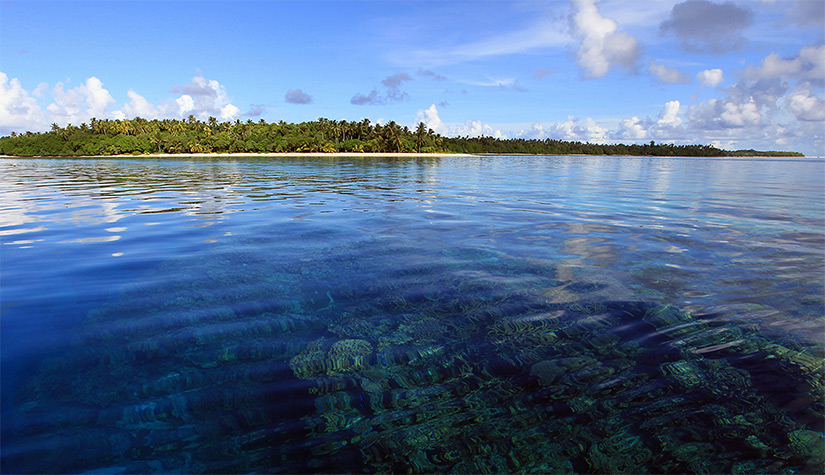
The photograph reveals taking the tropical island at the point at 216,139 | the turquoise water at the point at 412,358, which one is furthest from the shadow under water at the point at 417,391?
the tropical island at the point at 216,139

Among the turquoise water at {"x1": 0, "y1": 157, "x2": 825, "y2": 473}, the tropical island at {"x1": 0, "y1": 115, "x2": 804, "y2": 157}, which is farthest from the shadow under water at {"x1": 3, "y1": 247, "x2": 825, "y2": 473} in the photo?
the tropical island at {"x1": 0, "y1": 115, "x2": 804, "y2": 157}

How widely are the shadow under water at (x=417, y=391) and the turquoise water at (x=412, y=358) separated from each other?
22mm

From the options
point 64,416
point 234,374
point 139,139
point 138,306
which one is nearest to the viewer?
point 64,416

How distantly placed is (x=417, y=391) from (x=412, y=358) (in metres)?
0.60

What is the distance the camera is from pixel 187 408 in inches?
148

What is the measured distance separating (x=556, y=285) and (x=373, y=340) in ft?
12.2

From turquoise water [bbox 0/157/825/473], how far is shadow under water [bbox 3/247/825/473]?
0.07 feet

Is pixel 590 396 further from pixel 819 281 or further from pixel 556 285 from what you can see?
pixel 819 281

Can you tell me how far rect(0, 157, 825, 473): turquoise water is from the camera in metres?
3.30

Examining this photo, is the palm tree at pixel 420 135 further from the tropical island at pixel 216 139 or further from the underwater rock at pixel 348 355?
the underwater rock at pixel 348 355

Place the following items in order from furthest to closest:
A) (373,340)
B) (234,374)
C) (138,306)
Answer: (138,306) → (373,340) → (234,374)

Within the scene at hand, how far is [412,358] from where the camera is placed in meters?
4.61

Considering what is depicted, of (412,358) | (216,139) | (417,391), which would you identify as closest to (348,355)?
(412,358)

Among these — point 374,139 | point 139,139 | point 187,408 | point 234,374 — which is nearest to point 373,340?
point 234,374
